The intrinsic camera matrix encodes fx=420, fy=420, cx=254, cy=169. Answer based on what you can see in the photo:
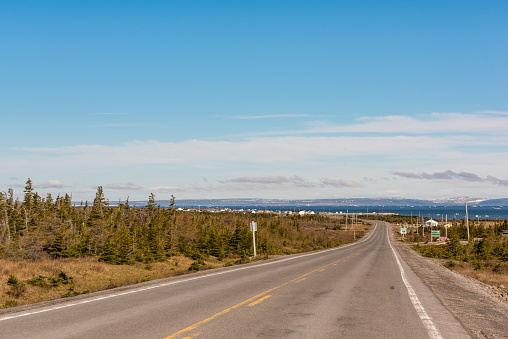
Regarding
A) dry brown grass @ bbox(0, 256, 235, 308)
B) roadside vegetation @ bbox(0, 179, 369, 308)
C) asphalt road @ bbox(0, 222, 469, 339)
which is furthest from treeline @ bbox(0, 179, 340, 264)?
asphalt road @ bbox(0, 222, 469, 339)

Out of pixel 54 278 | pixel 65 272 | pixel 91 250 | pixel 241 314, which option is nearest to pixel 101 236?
pixel 91 250

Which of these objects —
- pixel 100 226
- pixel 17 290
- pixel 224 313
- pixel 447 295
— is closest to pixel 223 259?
pixel 100 226

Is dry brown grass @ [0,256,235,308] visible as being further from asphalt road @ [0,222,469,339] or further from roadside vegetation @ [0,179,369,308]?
asphalt road @ [0,222,469,339]

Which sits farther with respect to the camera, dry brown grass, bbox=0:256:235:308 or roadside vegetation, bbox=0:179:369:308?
roadside vegetation, bbox=0:179:369:308

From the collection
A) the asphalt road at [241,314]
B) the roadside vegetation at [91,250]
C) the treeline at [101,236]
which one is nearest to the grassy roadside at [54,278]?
the roadside vegetation at [91,250]

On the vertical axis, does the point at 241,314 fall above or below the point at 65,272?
above

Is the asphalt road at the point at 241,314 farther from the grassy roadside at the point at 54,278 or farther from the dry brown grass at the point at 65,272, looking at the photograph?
the dry brown grass at the point at 65,272

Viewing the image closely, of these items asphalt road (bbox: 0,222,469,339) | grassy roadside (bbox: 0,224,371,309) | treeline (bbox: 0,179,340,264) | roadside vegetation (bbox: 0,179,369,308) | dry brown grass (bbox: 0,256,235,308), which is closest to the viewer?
asphalt road (bbox: 0,222,469,339)

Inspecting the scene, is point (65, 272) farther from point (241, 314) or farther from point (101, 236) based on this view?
point (101, 236)

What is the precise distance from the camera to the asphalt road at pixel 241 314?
9.26 m

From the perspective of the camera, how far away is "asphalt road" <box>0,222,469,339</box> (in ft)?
30.4

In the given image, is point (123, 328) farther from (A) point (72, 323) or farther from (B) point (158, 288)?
(B) point (158, 288)

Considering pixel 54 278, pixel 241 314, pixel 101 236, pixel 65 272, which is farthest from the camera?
pixel 101 236

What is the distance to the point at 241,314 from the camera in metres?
11.2
